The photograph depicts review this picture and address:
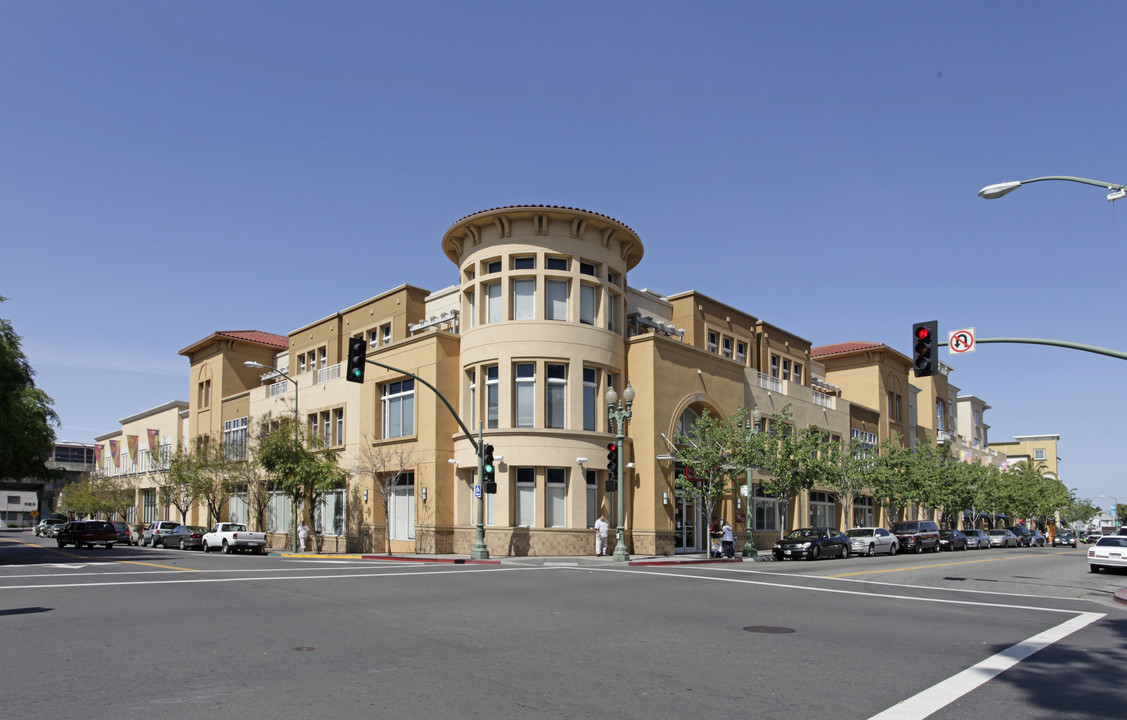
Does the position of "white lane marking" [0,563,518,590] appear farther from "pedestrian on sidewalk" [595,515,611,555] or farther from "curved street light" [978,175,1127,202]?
"curved street light" [978,175,1127,202]

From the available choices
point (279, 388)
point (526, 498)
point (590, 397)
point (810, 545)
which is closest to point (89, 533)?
point (279, 388)

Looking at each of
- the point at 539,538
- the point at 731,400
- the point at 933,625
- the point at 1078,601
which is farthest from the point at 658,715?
the point at 731,400

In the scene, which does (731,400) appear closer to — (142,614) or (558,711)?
(142,614)

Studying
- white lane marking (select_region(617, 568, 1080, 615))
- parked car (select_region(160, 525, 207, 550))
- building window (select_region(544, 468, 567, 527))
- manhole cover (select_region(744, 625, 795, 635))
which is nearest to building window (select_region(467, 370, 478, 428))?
building window (select_region(544, 468, 567, 527))

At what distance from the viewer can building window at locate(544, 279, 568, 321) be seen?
35.5m

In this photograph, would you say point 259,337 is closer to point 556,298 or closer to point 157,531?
point 157,531

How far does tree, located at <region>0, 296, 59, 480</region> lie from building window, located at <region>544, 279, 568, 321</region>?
2046cm

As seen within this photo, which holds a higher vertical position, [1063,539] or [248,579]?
[248,579]

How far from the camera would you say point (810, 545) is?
114ft

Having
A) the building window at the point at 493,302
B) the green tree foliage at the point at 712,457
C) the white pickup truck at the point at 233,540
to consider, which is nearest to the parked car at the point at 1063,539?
the green tree foliage at the point at 712,457

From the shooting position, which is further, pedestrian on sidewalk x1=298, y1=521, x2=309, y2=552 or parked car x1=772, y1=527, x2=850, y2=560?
pedestrian on sidewalk x1=298, y1=521, x2=309, y2=552

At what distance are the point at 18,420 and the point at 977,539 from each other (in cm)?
5449

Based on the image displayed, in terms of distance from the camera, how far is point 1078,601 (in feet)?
60.6

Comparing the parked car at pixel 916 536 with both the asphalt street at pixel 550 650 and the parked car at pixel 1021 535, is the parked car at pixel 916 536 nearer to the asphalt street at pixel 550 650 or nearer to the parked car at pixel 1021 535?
the parked car at pixel 1021 535
